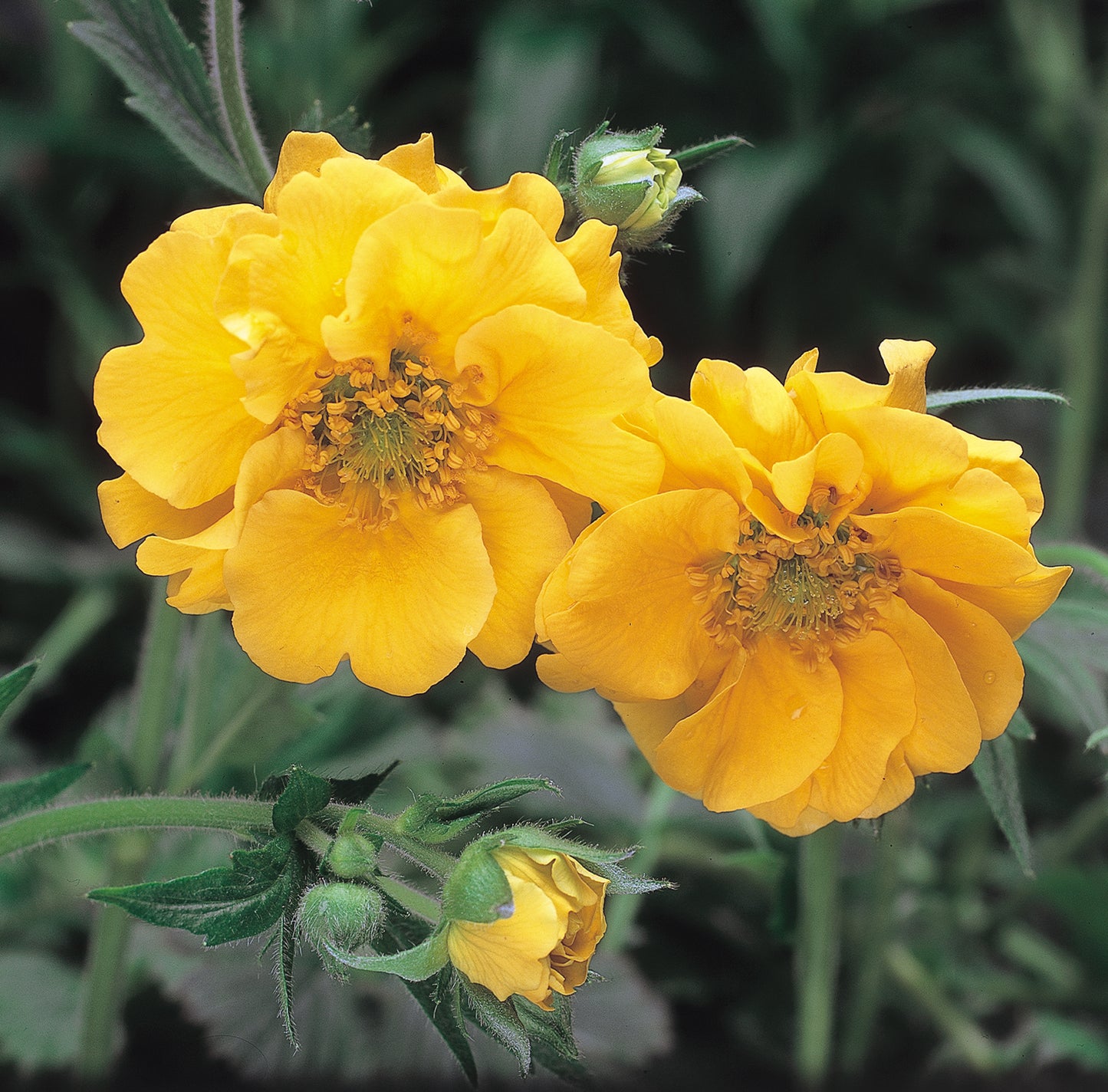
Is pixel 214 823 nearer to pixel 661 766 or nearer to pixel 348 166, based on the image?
pixel 661 766

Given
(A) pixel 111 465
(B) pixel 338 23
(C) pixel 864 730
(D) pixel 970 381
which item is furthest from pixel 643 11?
(C) pixel 864 730

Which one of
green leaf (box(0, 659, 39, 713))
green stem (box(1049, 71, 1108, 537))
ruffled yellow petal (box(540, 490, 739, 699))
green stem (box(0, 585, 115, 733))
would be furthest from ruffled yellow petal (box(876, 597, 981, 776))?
green stem (box(0, 585, 115, 733))

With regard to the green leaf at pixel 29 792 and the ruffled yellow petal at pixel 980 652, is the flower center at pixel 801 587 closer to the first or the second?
the ruffled yellow petal at pixel 980 652

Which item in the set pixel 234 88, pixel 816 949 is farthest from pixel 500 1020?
pixel 234 88

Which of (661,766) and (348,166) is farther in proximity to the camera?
(661,766)

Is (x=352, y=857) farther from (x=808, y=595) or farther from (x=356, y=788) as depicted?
(x=808, y=595)

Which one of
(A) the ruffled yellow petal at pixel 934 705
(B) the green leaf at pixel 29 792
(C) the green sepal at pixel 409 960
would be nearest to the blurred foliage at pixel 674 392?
(B) the green leaf at pixel 29 792
